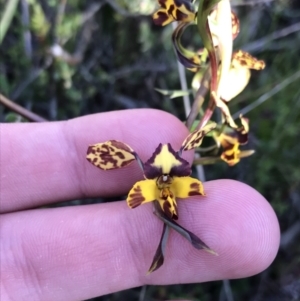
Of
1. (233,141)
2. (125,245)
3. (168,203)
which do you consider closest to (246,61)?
(233,141)

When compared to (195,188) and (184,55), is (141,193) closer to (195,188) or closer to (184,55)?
(195,188)

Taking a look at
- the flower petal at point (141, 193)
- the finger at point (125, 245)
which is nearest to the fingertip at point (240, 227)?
the finger at point (125, 245)

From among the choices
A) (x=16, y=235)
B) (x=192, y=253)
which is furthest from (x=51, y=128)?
(x=192, y=253)

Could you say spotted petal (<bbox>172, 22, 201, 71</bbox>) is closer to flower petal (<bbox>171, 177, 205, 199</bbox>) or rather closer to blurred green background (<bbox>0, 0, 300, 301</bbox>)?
flower petal (<bbox>171, 177, 205, 199</bbox>)

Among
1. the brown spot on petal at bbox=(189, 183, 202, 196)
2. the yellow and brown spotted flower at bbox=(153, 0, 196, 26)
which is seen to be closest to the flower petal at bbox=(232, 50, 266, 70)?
the yellow and brown spotted flower at bbox=(153, 0, 196, 26)

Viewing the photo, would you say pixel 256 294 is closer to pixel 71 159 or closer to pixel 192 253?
pixel 192 253

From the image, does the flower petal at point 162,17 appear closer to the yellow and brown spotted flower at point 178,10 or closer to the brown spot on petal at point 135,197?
the yellow and brown spotted flower at point 178,10
